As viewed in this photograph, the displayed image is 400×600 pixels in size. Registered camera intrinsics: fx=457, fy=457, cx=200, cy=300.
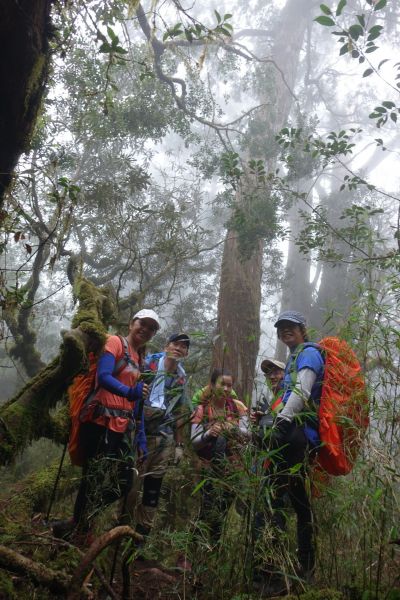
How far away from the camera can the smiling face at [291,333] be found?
3.00 m

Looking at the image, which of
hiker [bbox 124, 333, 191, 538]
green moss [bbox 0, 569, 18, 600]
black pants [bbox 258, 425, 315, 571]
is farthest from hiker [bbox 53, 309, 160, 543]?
black pants [bbox 258, 425, 315, 571]

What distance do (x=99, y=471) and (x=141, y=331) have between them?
1044 mm

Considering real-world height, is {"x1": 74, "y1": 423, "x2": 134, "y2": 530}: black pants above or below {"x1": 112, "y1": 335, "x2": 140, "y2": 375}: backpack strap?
below

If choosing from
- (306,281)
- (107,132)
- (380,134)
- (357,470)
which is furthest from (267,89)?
(380,134)

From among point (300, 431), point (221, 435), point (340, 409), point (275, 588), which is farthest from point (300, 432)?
point (275, 588)

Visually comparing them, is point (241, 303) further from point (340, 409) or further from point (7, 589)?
point (7, 589)

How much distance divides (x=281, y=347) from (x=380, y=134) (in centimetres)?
2111

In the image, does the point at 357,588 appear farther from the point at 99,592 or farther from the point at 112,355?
the point at 112,355

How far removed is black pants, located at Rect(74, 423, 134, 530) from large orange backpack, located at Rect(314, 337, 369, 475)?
3.64 feet

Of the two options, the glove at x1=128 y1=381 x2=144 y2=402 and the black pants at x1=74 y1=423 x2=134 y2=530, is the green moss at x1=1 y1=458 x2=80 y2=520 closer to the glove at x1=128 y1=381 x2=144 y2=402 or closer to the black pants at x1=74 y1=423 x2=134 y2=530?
the black pants at x1=74 y1=423 x2=134 y2=530

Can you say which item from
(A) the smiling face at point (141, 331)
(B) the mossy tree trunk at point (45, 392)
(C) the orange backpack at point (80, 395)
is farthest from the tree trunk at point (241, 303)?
(B) the mossy tree trunk at point (45, 392)

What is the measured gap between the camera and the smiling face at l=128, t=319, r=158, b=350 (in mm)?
3367

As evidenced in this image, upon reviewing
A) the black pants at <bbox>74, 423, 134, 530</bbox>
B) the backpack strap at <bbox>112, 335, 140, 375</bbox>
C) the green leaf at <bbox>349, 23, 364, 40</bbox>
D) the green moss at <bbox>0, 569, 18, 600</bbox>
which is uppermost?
the green leaf at <bbox>349, 23, 364, 40</bbox>

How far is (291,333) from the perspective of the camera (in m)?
3.01
